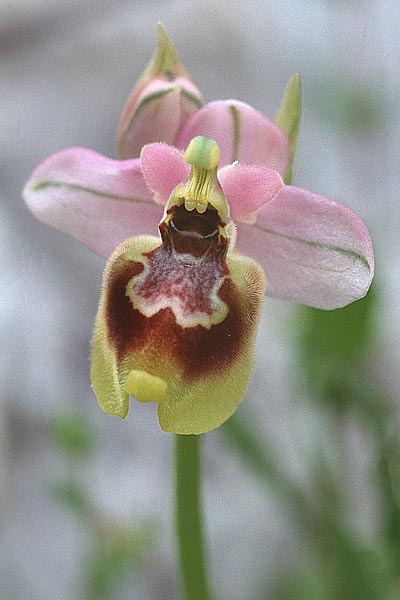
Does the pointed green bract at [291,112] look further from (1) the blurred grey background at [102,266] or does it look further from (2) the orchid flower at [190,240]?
(1) the blurred grey background at [102,266]

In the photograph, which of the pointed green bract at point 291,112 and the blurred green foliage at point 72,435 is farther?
the blurred green foliage at point 72,435

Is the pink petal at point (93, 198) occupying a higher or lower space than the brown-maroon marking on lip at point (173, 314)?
higher

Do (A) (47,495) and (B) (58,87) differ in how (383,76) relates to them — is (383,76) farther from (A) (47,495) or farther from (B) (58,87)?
(A) (47,495)

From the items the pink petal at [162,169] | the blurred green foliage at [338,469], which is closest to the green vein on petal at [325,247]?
the pink petal at [162,169]

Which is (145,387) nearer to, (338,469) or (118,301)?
(118,301)

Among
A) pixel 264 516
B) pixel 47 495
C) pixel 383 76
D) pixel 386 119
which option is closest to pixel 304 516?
pixel 264 516
